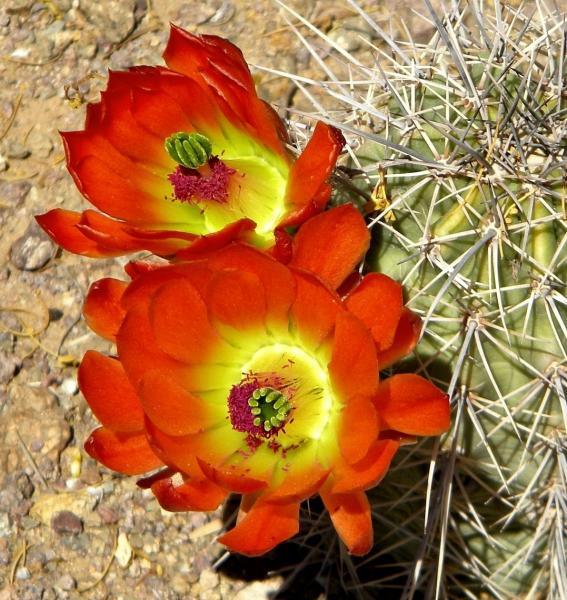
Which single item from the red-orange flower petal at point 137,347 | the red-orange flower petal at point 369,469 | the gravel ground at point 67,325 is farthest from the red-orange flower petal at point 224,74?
the gravel ground at point 67,325

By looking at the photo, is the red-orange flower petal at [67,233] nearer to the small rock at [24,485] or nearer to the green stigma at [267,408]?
the green stigma at [267,408]

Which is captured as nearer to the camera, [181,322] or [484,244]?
[181,322]

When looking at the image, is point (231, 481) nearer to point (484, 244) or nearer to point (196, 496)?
point (196, 496)

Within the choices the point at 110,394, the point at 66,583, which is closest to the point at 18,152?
the point at 66,583

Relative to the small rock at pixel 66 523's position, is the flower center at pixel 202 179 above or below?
above

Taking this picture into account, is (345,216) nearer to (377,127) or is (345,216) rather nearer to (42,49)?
(377,127)

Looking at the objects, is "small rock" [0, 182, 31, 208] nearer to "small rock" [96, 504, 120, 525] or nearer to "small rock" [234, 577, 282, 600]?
"small rock" [96, 504, 120, 525]
